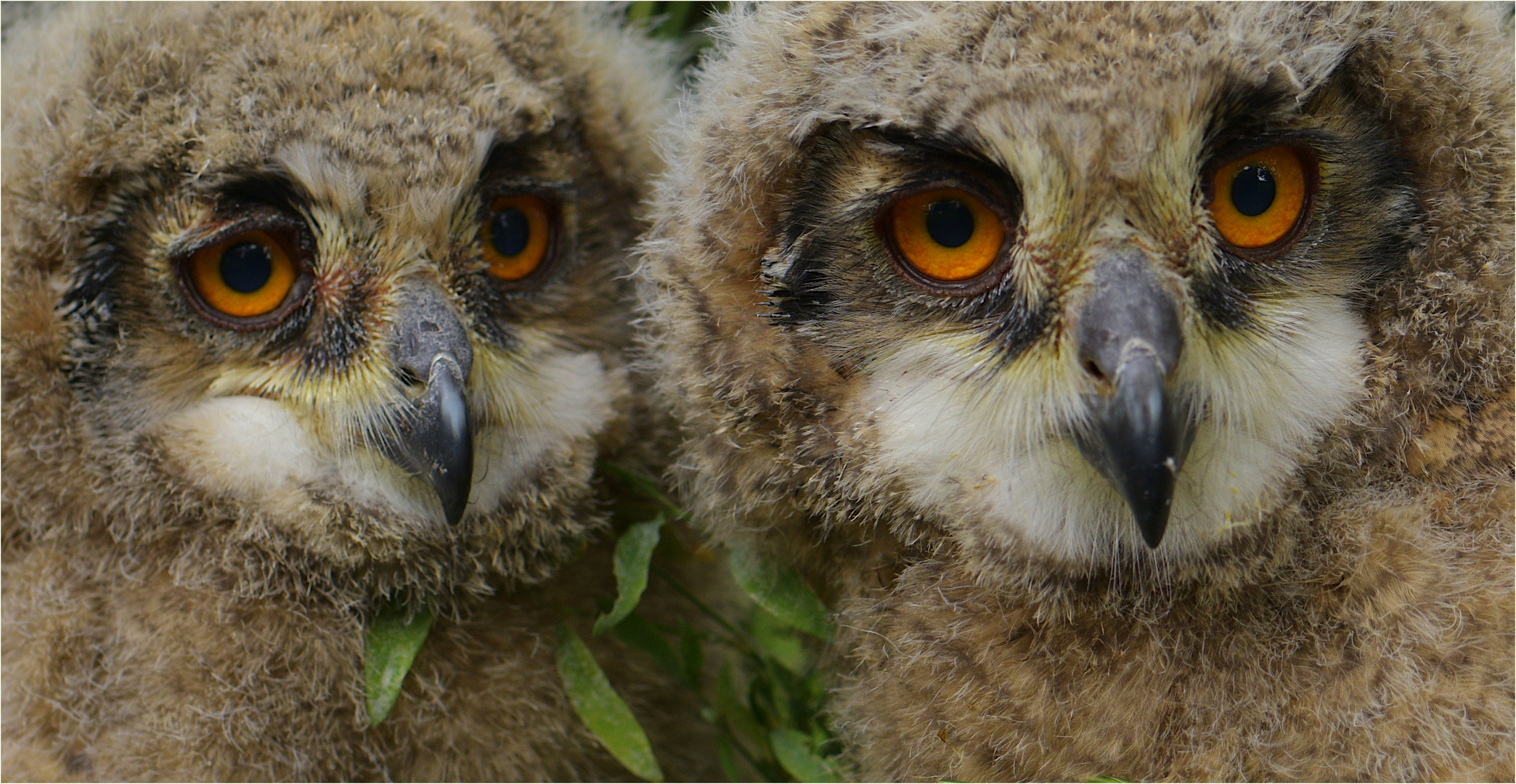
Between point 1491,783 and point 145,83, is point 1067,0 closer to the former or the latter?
point 1491,783

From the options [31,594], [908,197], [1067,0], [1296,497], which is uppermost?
[1067,0]

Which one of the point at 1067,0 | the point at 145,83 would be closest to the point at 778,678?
the point at 1067,0

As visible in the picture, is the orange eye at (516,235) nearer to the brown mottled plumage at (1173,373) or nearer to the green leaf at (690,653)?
the brown mottled plumage at (1173,373)

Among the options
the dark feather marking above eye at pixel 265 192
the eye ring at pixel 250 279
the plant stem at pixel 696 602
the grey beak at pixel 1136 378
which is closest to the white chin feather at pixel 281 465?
the eye ring at pixel 250 279

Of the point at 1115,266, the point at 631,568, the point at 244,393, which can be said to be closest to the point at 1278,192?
the point at 1115,266

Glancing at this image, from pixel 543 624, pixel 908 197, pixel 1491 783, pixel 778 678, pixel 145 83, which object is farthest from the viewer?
pixel 778 678

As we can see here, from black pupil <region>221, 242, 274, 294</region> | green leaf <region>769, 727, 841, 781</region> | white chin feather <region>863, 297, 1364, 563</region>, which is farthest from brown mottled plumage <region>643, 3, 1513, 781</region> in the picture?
black pupil <region>221, 242, 274, 294</region>

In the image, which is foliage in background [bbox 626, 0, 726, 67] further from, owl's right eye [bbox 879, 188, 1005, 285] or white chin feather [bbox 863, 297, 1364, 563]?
white chin feather [bbox 863, 297, 1364, 563]
